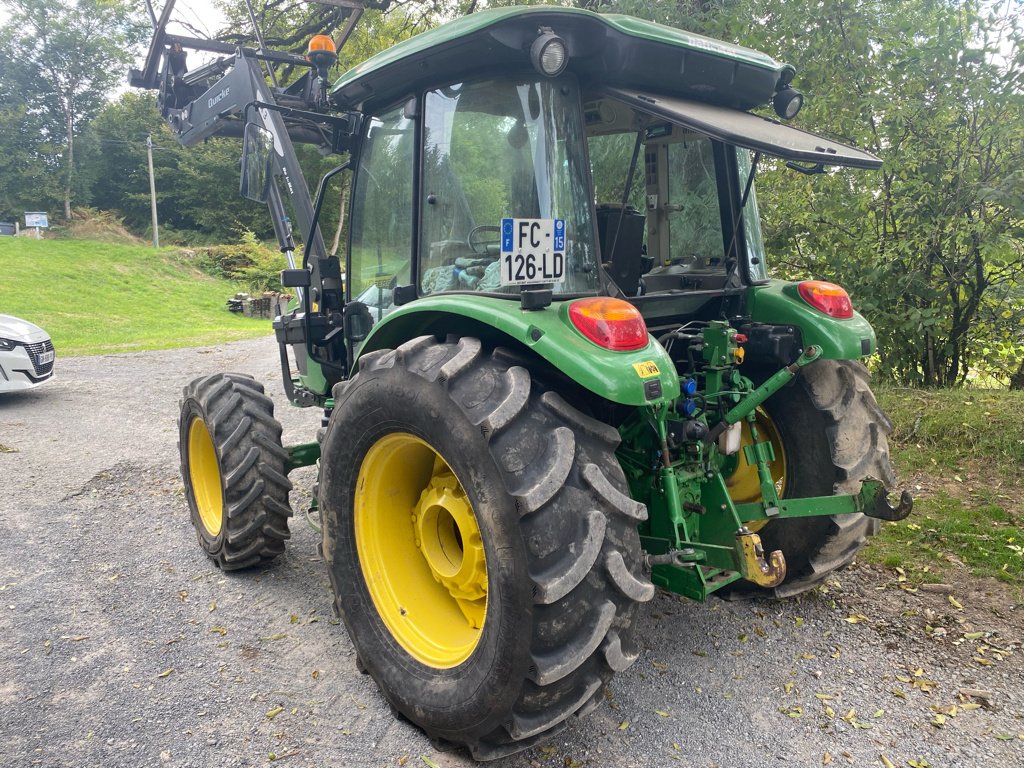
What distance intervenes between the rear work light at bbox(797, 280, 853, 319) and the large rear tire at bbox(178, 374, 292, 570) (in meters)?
2.74

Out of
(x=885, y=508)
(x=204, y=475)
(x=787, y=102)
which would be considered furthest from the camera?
(x=204, y=475)

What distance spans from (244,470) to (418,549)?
127cm

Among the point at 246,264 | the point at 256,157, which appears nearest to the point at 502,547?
the point at 256,157

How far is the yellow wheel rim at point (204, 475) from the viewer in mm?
4293

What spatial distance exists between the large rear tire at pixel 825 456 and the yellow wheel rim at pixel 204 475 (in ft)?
10.2

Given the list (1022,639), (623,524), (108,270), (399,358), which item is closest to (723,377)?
(623,524)

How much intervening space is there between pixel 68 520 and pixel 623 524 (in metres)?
4.31

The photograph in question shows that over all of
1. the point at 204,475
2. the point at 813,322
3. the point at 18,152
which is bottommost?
the point at 204,475

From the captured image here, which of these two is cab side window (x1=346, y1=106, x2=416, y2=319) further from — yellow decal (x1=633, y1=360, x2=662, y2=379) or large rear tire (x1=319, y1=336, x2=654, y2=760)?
yellow decal (x1=633, y1=360, x2=662, y2=379)

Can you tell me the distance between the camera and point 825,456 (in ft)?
10.9

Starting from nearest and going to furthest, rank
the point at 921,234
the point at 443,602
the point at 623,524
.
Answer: the point at 623,524 → the point at 443,602 → the point at 921,234

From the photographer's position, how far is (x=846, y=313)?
10.8ft

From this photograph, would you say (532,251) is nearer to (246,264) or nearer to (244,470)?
(244,470)

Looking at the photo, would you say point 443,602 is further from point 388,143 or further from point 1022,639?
point 1022,639
